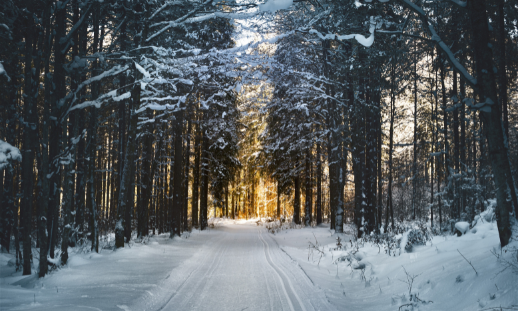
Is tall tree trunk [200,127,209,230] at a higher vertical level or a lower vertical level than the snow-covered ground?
higher

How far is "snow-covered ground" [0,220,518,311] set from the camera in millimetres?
4828

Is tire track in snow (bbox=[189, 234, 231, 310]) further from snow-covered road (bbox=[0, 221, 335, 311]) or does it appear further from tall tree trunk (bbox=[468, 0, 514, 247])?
tall tree trunk (bbox=[468, 0, 514, 247])

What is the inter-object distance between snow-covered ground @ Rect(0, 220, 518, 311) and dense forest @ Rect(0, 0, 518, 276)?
0.96 metres

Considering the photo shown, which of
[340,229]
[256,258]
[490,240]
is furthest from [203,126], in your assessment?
[490,240]

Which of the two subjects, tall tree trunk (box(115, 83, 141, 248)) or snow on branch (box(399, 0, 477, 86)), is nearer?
snow on branch (box(399, 0, 477, 86))

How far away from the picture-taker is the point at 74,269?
7.70 m

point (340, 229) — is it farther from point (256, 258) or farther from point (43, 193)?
point (43, 193)

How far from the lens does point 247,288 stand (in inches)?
258

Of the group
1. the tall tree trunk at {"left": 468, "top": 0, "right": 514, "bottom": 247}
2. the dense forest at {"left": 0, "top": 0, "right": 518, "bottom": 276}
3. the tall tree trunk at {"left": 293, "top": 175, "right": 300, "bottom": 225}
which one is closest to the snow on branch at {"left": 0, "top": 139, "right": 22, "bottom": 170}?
the dense forest at {"left": 0, "top": 0, "right": 518, "bottom": 276}

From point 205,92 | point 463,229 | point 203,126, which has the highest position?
point 205,92

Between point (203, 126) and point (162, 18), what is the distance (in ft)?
32.1

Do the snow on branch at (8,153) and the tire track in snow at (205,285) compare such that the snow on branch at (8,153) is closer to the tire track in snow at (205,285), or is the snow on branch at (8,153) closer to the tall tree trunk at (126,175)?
the tire track in snow at (205,285)

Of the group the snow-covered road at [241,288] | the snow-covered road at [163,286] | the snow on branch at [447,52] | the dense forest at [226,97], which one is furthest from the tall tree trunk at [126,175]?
the snow on branch at [447,52]

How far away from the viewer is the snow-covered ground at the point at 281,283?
15.8 ft
